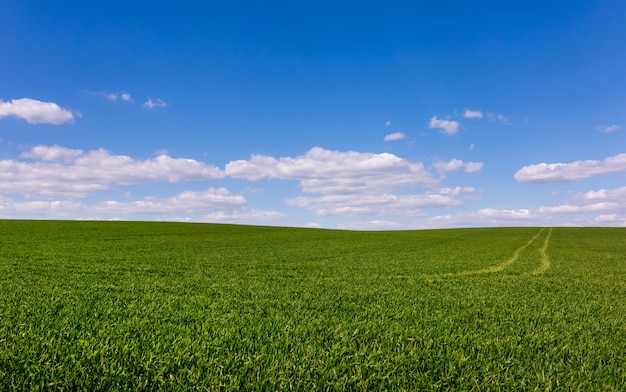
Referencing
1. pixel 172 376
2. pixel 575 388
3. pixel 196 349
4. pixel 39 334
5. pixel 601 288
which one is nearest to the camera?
pixel 172 376

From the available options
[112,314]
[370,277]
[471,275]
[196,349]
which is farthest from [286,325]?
[471,275]

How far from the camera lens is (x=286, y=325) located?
259 inches

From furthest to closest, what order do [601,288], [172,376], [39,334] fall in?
[601,288]
[39,334]
[172,376]

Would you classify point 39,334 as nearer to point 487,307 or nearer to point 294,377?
point 294,377

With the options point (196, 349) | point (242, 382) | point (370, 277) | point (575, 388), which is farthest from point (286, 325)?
point (370, 277)

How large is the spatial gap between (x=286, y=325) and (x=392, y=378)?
7.74ft

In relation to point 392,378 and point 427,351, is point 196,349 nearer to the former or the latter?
point 392,378

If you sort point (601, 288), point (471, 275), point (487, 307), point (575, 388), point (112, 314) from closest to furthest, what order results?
point (575, 388) → point (112, 314) → point (487, 307) → point (601, 288) → point (471, 275)

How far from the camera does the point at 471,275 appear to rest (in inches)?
602

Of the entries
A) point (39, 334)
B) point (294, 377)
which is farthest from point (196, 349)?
point (39, 334)

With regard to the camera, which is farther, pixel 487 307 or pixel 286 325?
Answer: pixel 487 307

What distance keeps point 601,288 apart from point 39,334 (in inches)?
575

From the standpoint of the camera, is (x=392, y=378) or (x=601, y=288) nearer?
(x=392, y=378)

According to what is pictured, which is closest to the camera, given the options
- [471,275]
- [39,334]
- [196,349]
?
[196,349]
